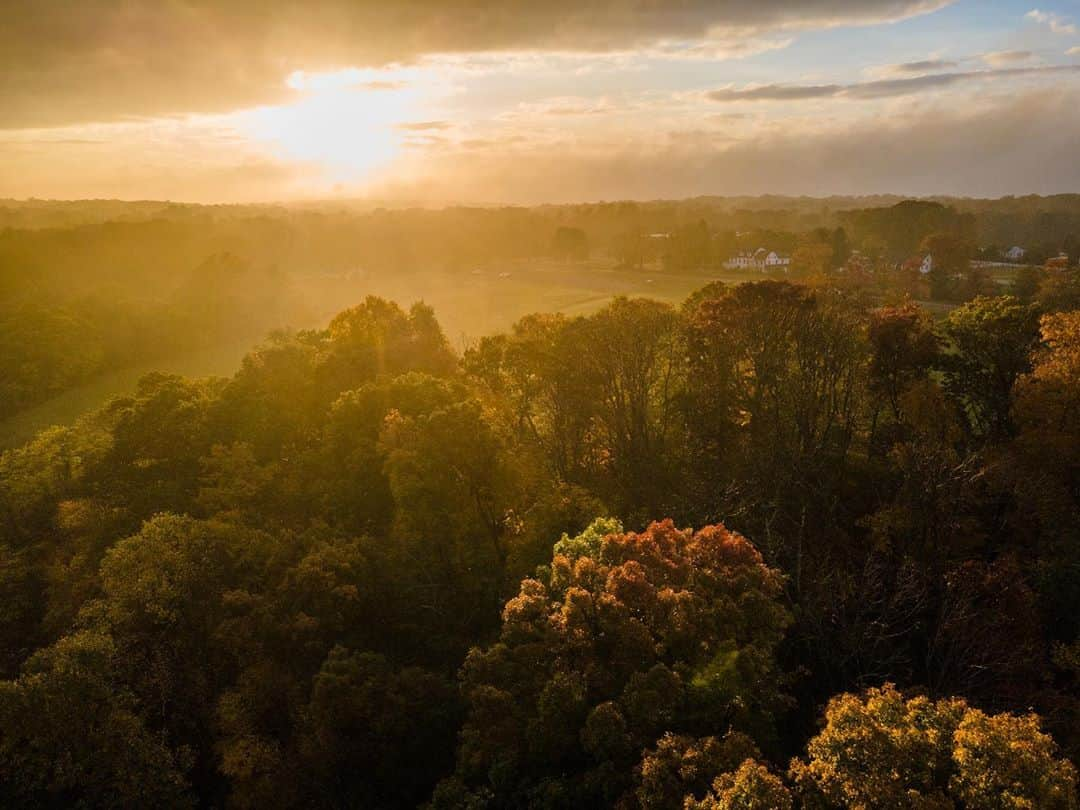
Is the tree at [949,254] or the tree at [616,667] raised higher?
the tree at [949,254]

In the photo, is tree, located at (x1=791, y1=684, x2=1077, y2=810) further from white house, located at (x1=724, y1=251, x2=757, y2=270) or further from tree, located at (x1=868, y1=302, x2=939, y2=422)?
white house, located at (x1=724, y1=251, x2=757, y2=270)

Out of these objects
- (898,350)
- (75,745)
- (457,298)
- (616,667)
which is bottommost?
(75,745)

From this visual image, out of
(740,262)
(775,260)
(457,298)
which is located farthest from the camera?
(740,262)

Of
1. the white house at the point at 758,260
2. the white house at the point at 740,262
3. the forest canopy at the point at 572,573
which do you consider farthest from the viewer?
the white house at the point at 740,262

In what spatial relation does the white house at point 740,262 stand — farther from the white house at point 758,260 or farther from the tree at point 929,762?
the tree at point 929,762

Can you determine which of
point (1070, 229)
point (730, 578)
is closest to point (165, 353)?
point (730, 578)

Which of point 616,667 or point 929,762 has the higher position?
point 929,762

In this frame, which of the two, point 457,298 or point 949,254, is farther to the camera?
point 457,298

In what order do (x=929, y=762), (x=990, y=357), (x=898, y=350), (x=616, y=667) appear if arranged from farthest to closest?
(x=898, y=350)
(x=990, y=357)
(x=616, y=667)
(x=929, y=762)

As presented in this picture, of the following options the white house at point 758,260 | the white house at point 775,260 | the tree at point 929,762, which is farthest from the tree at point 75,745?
the white house at point 775,260

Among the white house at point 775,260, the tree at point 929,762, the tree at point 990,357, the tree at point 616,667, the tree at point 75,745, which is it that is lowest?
the tree at point 75,745

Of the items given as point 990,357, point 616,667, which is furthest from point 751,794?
point 990,357

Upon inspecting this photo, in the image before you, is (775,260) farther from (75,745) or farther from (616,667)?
(75,745)
